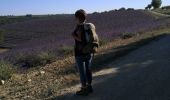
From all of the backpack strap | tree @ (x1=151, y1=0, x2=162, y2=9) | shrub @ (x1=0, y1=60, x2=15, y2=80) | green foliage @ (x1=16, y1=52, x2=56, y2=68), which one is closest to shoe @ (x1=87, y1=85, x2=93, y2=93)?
the backpack strap

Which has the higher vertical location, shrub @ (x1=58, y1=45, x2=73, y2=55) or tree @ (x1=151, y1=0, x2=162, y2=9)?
shrub @ (x1=58, y1=45, x2=73, y2=55)

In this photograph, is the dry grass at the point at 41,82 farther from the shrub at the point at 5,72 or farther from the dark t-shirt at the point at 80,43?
the dark t-shirt at the point at 80,43

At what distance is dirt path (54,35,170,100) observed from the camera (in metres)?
10.4

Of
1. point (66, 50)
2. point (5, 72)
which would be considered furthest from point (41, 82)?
point (66, 50)

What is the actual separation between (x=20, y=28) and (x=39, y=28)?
3379mm

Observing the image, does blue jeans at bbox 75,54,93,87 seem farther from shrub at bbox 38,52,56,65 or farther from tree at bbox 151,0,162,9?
tree at bbox 151,0,162,9

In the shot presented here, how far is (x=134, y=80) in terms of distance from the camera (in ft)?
38.6

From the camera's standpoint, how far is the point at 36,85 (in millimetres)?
12484

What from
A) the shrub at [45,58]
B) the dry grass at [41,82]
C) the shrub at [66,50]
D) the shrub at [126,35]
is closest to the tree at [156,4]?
the shrub at [126,35]

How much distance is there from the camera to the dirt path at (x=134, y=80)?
10414 millimetres

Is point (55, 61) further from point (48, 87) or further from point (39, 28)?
point (39, 28)

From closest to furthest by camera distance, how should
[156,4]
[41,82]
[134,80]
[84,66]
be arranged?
[84,66] → [134,80] → [41,82] → [156,4]

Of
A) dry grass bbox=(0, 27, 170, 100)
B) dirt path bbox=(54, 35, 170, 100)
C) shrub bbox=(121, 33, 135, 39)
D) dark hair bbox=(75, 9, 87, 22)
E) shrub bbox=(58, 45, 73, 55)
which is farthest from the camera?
shrub bbox=(121, 33, 135, 39)

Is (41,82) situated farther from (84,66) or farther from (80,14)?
(80,14)
